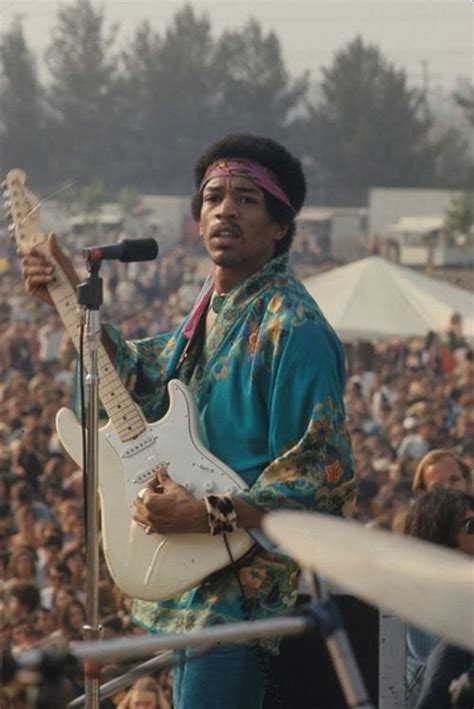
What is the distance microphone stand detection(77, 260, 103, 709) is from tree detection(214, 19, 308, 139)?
1920 inches

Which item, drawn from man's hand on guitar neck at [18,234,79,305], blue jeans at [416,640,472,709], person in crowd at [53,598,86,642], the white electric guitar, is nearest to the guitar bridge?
the white electric guitar

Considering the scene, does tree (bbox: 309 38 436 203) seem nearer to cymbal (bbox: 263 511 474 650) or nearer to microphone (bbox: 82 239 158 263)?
microphone (bbox: 82 239 158 263)

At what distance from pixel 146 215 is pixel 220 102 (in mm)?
7110

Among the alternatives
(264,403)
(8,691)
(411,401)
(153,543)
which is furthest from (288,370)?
(411,401)

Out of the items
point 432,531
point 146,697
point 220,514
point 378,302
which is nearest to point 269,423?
point 220,514

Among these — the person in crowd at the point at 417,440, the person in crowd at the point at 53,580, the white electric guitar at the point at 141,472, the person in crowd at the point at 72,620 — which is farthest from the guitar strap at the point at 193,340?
the person in crowd at the point at 417,440

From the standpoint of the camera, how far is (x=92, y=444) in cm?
447

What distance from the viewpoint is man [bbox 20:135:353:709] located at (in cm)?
439

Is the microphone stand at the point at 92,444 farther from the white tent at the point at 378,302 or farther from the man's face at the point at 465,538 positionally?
the white tent at the point at 378,302

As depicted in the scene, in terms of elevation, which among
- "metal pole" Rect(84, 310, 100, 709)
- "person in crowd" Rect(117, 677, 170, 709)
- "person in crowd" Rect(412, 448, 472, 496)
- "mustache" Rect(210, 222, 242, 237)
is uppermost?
"mustache" Rect(210, 222, 242, 237)

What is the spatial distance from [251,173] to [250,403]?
1.81 feet

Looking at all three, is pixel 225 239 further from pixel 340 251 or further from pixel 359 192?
pixel 359 192

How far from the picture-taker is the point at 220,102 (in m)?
54.6

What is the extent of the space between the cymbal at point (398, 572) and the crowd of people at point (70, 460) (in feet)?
1.55
